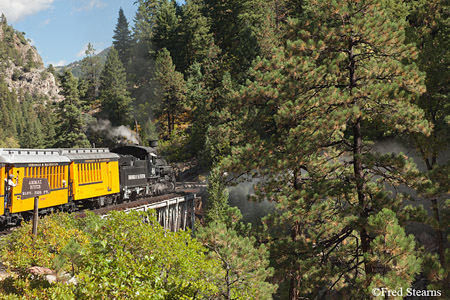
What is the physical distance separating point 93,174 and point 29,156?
4.55 m

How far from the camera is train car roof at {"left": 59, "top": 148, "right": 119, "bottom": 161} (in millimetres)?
19797

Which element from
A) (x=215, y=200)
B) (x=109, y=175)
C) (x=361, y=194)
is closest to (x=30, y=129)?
(x=215, y=200)

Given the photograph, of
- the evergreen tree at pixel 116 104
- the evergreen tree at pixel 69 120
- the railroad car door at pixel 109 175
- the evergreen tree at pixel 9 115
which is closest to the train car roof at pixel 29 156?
the railroad car door at pixel 109 175

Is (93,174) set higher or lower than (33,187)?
lower

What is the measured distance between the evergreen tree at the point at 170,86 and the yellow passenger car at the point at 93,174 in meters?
30.0

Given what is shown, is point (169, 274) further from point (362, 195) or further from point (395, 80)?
point (395, 80)

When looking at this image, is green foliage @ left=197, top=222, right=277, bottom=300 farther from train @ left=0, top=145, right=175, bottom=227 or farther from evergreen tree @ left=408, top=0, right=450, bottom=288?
evergreen tree @ left=408, top=0, right=450, bottom=288

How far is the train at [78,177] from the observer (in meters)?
15.7

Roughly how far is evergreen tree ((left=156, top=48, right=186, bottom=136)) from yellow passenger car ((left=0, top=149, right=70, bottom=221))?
3415cm

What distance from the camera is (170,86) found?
173ft


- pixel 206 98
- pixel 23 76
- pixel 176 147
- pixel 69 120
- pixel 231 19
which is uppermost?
pixel 23 76

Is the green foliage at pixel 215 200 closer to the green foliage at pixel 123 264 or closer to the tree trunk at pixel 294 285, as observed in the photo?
the tree trunk at pixel 294 285

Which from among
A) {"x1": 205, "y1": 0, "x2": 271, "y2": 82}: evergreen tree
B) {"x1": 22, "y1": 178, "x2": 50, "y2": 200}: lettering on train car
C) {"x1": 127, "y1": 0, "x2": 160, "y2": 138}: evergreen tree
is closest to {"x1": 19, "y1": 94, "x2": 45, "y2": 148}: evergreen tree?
{"x1": 127, "y1": 0, "x2": 160, "y2": 138}: evergreen tree

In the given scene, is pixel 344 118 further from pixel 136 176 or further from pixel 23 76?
pixel 23 76
